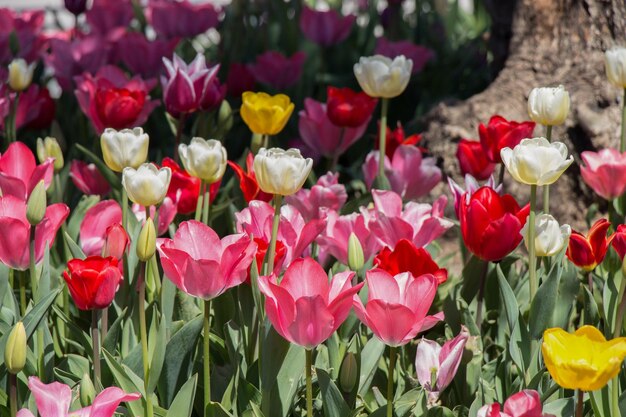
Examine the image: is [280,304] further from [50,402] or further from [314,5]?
[314,5]

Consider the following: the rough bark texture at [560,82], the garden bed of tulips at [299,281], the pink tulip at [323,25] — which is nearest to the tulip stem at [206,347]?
the garden bed of tulips at [299,281]

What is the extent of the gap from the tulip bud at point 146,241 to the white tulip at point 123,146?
34cm

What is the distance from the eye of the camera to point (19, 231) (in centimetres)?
162

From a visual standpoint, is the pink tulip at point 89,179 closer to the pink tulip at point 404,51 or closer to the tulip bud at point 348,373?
the tulip bud at point 348,373

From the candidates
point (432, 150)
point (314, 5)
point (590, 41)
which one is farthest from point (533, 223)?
point (314, 5)

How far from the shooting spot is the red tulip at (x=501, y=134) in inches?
78.9

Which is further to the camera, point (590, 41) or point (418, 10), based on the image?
point (418, 10)

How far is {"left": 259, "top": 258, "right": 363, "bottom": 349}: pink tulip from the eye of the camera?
1344mm

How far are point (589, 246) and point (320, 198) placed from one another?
0.57 meters

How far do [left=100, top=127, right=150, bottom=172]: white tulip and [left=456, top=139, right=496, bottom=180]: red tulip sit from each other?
0.72 m

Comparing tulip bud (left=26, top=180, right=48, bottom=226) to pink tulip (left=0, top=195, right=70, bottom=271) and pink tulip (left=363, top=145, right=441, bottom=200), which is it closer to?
pink tulip (left=0, top=195, right=70, bottom=271)

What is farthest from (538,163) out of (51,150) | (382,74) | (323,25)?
(323,25)

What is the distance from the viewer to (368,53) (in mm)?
3896

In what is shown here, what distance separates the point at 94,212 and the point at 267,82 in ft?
4.45
